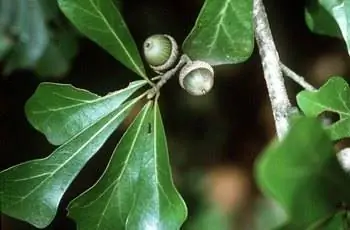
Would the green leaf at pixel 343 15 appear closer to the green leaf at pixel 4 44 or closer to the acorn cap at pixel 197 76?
the acorn cap at pixel 197 76

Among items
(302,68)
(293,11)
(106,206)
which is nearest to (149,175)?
(106,206)

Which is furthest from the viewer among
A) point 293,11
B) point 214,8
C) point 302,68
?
point 302,68

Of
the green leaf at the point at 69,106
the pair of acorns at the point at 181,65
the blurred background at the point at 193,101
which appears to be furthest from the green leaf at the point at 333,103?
the blurred background at the point at 193,101

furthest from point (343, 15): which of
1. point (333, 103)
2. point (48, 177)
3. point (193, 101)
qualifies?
point (193, 101)

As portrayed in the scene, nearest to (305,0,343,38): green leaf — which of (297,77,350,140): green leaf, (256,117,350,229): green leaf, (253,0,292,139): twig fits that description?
(253,0,292,139): twig

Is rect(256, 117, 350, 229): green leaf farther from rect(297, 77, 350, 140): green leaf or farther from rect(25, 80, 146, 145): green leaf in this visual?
rect(25, 80, 146, 145): green leaf

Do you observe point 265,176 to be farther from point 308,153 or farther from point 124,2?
point 124,2

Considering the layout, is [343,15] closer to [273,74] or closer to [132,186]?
[273,74]
